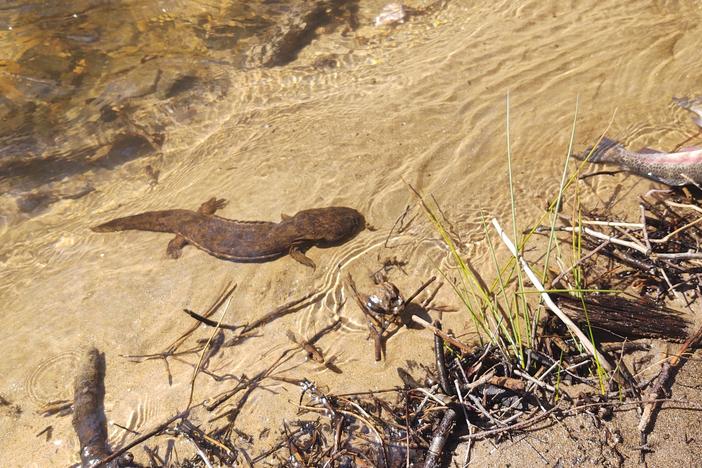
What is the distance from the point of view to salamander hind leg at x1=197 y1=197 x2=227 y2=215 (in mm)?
5881

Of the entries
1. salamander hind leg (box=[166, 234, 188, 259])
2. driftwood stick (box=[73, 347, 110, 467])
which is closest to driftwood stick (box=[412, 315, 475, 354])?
driftwood stick (box=[73, 347, 110, 467])

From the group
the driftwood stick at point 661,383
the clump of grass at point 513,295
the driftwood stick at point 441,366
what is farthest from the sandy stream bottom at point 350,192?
the driftwood stick at point 441,366

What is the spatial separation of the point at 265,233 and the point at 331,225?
30.0 inches

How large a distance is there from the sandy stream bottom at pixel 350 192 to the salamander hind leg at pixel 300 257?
0.37 ft

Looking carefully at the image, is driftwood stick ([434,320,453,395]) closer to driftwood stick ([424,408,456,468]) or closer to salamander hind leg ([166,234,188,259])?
driftwood stick ([424,408,456,468])

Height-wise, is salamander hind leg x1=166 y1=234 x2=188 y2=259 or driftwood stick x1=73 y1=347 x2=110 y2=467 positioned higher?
salamander hind leg x1=166 y1=234 x2=188 y2=259

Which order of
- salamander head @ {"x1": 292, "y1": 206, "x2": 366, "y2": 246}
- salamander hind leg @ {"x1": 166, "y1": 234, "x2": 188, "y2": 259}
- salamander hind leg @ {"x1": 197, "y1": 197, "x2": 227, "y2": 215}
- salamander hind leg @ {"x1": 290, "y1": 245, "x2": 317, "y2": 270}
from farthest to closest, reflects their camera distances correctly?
salamander hind leg @ {"x1": 197, "y1": 197, "x2": 227, "y2": 215}, salamander hind leg @ {"x1": 166, "y1": 234, "x2": 188, "y2": 259}, salamander head @ {"x1": 292, "y1": 206, "x2": 366, "y2": 246}, salamander hind leg @ {"x1": 290, "y1": 245, "x2": 317, "y2": 270}

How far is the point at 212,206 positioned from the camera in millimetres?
5922

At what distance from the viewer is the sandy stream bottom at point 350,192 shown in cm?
420

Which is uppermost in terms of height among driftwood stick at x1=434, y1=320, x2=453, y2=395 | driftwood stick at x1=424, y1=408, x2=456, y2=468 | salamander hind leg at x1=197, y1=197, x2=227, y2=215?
salamander hind leg at x1=197, y1=197, x2=227, y2=215

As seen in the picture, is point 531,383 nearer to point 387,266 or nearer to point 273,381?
point 387,266

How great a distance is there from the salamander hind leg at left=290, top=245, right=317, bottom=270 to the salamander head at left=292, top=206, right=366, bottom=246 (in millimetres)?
164

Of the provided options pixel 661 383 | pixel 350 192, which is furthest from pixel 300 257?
pixel 661 383

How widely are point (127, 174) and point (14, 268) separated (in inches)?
70.3
